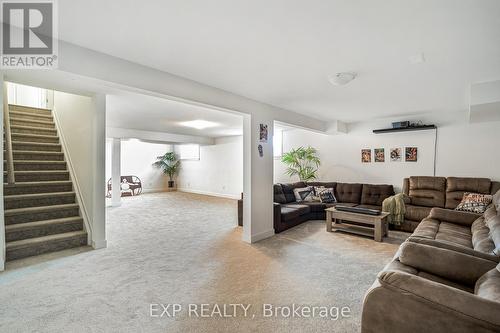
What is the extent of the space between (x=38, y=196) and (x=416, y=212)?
6259mm

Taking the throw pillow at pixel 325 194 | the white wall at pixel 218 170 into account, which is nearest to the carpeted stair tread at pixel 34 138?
the white wall at pixel 218 170

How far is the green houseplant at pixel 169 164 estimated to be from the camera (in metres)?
10.7

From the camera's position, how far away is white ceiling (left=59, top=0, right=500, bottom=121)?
63.2 inches

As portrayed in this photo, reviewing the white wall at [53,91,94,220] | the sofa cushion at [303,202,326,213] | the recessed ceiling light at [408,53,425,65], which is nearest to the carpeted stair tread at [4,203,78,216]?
the white wall at [53,91,94,220]

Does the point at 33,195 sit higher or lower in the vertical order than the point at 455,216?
higher

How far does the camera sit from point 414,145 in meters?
5.21

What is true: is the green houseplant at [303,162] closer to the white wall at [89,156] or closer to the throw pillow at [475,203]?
→ the throw pillow at [475,203]

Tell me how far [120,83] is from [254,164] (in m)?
2.15

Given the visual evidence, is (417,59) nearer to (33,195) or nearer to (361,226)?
(361,226)

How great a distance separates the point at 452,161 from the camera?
4793mm

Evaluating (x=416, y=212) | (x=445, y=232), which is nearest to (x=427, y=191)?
(x=416, y=212)

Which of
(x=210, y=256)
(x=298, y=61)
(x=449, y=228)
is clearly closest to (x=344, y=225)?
(x=449, y=228)

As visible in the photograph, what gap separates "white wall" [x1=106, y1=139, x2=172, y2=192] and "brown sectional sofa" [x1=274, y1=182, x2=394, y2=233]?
7018mm

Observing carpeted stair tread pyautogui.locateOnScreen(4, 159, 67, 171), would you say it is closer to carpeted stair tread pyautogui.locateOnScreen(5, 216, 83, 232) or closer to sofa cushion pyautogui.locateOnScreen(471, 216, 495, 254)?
carpeted stair tread pyautogui.locateOnScreen(5, 216, 83, 232)
